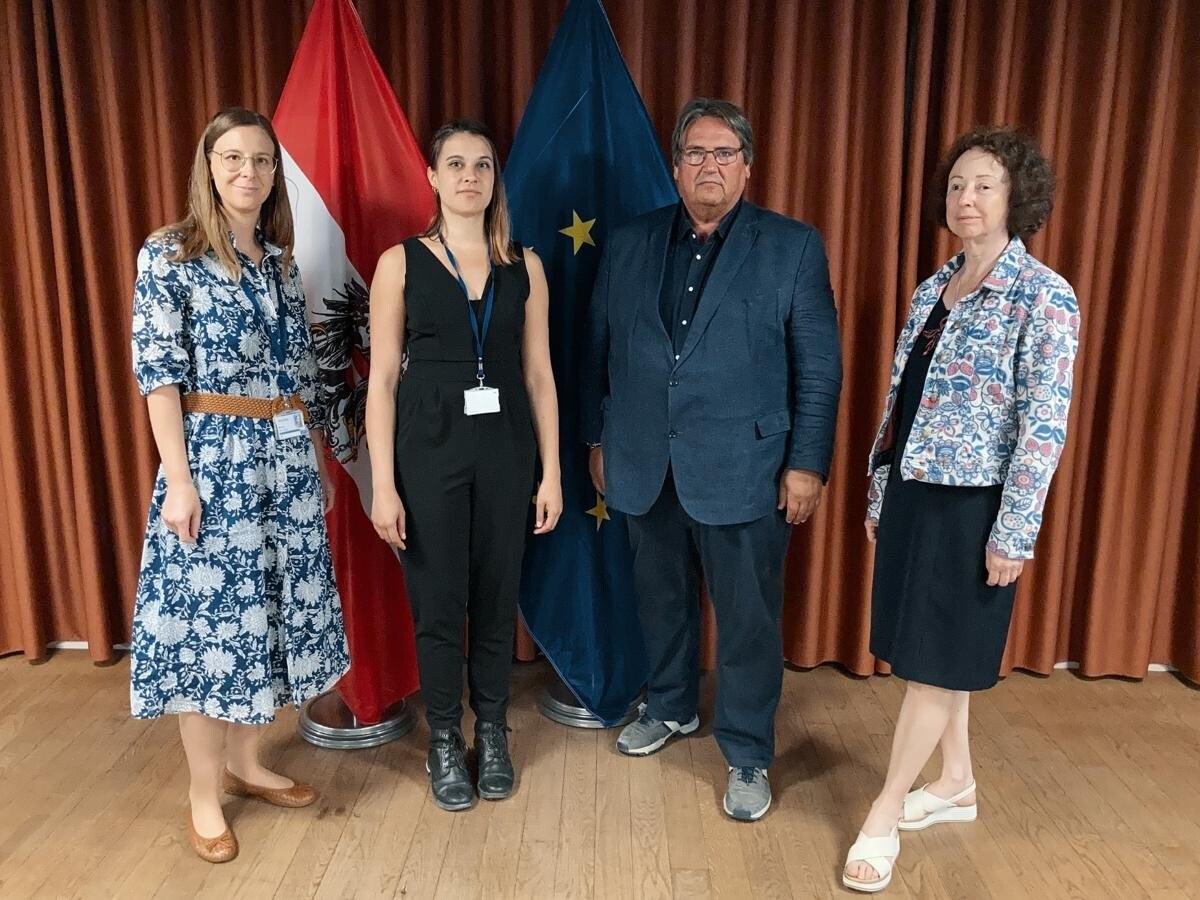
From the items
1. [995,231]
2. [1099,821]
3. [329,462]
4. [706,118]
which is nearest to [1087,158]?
[995,231]

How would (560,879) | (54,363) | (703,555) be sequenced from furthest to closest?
(54,363) → (703,555) → (560,879)

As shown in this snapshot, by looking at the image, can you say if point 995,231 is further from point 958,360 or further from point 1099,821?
point 1099,821

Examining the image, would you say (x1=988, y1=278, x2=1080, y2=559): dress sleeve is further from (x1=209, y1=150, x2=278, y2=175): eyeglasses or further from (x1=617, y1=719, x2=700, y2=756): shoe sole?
(x1=209, y1=150, x2=278, y2=175): eyeglasses

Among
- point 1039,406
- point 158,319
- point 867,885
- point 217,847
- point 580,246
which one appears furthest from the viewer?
point 580,246

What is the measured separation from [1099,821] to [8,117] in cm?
363

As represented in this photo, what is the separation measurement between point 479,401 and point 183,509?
675mm

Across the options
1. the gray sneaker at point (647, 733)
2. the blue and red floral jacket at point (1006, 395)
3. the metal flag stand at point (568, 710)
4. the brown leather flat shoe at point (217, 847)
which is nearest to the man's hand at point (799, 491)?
the blue and red floral jacket at point (1006, 395)

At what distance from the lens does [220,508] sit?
196 cm

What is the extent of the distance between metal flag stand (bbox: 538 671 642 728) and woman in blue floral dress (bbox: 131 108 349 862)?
83 cm

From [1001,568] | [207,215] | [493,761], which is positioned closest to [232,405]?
[207,215]

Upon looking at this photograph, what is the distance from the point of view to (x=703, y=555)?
7.53ft

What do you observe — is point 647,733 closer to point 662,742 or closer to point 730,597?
point 662,742

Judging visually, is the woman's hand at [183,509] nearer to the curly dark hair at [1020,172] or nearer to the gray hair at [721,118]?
the gray hair at [721,118]

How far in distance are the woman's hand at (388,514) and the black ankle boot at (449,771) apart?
548mm
